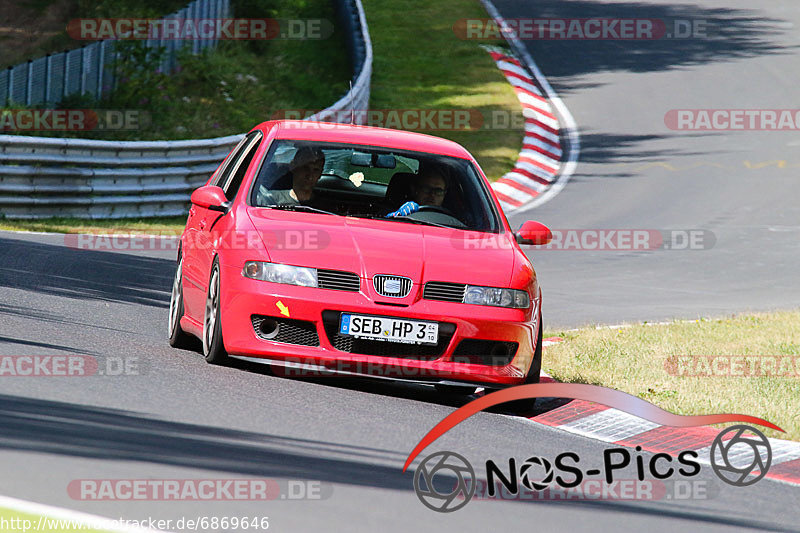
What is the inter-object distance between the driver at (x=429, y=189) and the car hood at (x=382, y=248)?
54cm

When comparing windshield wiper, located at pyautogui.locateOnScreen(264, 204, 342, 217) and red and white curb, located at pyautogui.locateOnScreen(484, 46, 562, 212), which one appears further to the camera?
red and white curb, located at pyautogui.locateOnScreen(484, 46, 562, 212)

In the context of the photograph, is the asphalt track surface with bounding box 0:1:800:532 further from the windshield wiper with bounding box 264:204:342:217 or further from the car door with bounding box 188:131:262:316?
the windshield wiper with bounding box 264:204:342:217

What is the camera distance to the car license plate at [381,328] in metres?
7.59

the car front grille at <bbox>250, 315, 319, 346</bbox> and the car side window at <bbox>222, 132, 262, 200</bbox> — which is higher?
the car side window at <bbox>222, 132, 262, 200</bbox>

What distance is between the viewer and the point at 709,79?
31.3 metres

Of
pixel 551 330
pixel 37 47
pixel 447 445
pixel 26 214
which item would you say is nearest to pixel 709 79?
pixel 37 47

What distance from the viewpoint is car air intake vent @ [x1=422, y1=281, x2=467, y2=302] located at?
7730mm

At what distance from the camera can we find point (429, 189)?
9039mm

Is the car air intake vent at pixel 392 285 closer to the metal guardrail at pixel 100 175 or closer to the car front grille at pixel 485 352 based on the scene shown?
the car front grille at pixel 485 352

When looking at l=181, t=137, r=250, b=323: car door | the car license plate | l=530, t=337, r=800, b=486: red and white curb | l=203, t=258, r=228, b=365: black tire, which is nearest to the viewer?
l=530, t=337, r=800, b=486: red and white curb

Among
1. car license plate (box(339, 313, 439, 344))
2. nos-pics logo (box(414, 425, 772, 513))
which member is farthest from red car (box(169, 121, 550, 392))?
nos-pics logo (box(414, 425, 772, 513))

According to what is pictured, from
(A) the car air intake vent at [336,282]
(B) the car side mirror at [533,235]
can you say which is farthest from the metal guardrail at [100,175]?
(A) the car air intake vent at [336,282]

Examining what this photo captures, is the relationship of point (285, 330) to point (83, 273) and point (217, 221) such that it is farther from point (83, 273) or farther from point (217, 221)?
point (83, 273)

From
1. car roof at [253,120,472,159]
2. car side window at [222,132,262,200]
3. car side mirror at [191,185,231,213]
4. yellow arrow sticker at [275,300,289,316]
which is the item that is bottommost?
yellow arrow sticker at [275,300,289,316]
